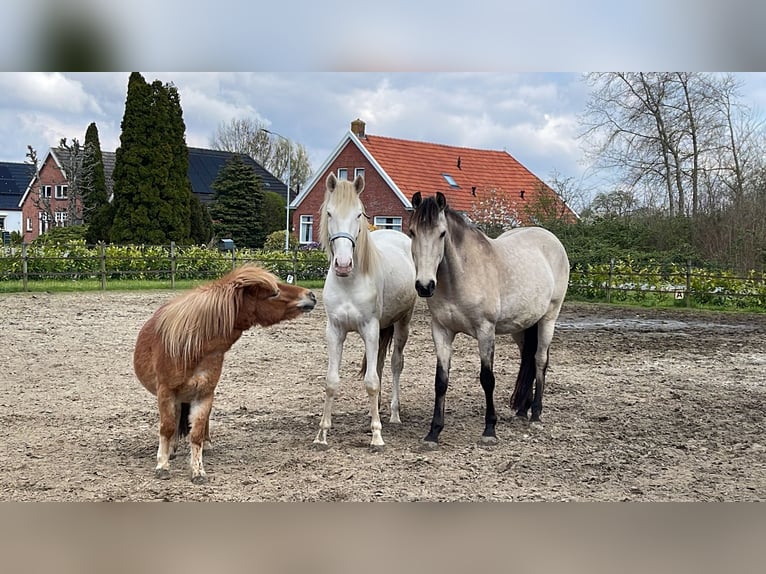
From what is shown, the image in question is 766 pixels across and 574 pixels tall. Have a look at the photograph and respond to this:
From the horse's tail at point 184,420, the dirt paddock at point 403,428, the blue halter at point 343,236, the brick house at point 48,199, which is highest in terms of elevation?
the brick house at point 48,199

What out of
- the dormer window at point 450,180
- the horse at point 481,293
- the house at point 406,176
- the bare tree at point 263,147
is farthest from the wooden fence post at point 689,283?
the bare tree at point 263,147

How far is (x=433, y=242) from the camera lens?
4137mm

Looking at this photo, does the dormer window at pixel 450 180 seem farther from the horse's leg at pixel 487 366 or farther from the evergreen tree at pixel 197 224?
the horse's leg at pixel 487 366

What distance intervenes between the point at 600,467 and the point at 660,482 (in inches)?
13.9

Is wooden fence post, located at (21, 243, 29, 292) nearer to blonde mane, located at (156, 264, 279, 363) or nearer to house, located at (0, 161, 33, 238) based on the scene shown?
blonde mane, located at (156, 264, 279, 363)

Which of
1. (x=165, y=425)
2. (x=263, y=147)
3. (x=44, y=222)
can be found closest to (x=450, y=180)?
(x=263, y=147)

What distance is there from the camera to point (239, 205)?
22.8 meters

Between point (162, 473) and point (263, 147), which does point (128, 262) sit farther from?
point (263, 147)

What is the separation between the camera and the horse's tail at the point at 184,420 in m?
3.96

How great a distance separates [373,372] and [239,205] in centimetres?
1920

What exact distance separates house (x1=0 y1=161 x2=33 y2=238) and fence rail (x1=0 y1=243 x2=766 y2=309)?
1757cm

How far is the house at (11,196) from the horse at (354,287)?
29.0 meters

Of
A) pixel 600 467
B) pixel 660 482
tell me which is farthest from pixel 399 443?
pixel 660 482
